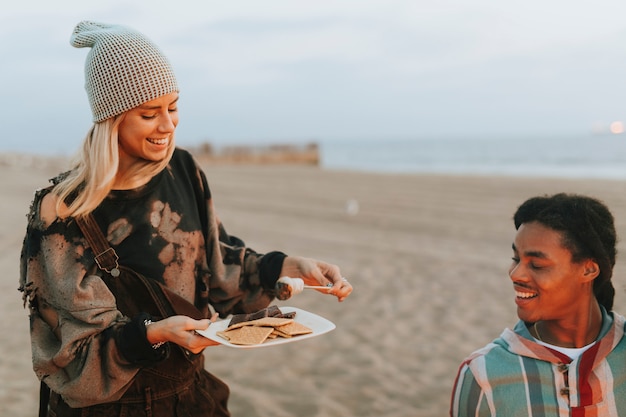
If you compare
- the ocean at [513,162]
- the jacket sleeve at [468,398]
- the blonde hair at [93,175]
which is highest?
the blonde hair at [93,175]

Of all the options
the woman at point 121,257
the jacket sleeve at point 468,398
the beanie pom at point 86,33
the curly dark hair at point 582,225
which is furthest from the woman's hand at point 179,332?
the curly dark hair at point 582,225

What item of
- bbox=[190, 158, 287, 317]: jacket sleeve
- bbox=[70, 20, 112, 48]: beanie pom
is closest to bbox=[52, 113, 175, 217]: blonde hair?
bbox=[70, 20, 112, 48]: beanie pom

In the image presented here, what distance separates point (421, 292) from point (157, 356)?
204 inches

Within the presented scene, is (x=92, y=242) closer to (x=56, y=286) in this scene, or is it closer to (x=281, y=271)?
(x=56, y=286)

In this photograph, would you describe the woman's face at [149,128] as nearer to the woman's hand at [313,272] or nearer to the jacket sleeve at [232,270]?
the jacket sleeve at [232,270]

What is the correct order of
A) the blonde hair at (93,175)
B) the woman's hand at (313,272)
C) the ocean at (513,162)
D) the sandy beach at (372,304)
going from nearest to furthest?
the blonde hair at (93,175)
the woman's hand at (313,272)
the sandy beach at (372,304)
the ocean at (513,162)

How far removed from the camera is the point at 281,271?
8.73 ft

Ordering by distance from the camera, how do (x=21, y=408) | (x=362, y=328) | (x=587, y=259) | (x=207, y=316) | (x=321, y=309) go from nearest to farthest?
(x=587, y=259) < (x=207, y=316) < (x=21, y=408) < (x=362, y=328) < (x=321, y=309)

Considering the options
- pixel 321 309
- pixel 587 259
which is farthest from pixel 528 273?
pixel 321 309

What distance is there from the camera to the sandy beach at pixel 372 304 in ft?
14.8

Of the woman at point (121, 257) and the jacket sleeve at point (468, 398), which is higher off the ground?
the woman at point (121, 257)

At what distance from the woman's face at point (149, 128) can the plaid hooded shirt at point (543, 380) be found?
1.35m

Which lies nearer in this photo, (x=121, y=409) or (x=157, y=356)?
(x=157, y=356)

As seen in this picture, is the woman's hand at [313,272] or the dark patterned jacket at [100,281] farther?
the woman's hand at [313,272]
